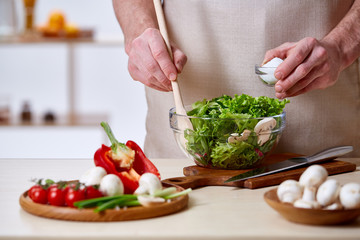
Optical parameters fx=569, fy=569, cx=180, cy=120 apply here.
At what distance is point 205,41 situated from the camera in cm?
166

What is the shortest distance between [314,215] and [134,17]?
3.19ft

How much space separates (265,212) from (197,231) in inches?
6.4

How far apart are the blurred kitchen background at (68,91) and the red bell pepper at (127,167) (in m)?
2.92

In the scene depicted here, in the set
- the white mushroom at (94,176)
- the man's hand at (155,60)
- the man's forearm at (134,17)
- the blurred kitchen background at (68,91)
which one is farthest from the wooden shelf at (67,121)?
the white mushroom at (94,176)

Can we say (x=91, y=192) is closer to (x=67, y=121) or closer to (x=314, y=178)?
(x=314, y=178)

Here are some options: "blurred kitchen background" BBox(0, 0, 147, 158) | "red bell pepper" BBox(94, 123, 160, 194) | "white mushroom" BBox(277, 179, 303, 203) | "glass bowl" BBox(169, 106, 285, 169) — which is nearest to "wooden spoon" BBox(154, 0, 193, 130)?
"glass bowl" BBox(169, 106, 285, 169)

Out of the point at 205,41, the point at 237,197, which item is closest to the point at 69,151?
the point at 205,41

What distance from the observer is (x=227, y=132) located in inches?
49.1

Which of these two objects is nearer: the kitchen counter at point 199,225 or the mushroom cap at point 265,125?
the kitchen counter at point 199,225

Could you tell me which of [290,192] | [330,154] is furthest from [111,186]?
[330,154]

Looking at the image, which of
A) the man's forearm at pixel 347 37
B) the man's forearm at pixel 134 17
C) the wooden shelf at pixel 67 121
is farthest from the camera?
the wooden shelf at pixel 67 121

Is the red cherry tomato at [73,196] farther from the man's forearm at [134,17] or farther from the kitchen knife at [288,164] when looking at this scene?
the man's forearm at [134,17]

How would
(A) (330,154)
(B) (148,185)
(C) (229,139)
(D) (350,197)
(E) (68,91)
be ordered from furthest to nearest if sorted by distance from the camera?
(E) (68,91) → (A) (330,154) → (C) (229,139) → (B) (148,185) → (D) (350,197)

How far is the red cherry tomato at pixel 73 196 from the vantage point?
3.10ft
